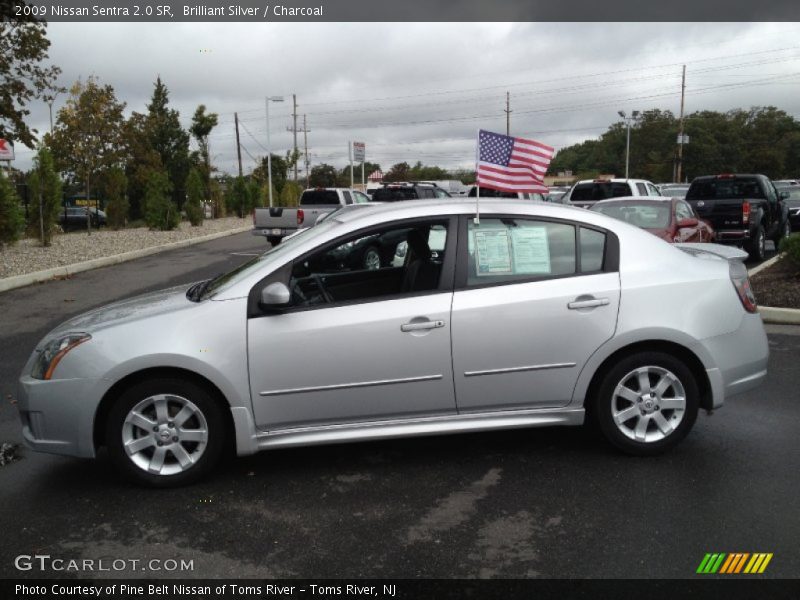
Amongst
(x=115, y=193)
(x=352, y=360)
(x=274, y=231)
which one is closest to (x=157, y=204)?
(x=115, y=193)

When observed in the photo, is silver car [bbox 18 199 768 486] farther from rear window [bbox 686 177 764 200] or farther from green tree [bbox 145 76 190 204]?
green tree [bbox 145 76 190 204]

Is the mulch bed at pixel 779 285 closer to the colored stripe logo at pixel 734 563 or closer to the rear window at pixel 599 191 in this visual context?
the rear window at pixel 599 191

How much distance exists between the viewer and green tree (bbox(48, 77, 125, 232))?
2505 centimetres

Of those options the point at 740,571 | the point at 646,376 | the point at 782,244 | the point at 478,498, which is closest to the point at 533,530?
the point at 478,498

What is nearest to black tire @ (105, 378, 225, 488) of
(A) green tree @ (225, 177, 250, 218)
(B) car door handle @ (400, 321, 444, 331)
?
(B) car door handle @ (400, 321, 444, 331)

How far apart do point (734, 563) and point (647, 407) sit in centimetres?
135

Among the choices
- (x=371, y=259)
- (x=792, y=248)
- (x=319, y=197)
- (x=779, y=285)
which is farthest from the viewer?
(x=319, y=197)

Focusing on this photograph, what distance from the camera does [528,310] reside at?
440cm

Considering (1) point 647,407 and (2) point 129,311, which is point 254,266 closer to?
(2) point 129,311

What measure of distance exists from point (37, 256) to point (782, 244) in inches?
607

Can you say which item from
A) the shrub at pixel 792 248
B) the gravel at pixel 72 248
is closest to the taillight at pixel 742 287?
the shrub at pixel 792 248

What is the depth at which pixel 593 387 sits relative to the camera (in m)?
4.64

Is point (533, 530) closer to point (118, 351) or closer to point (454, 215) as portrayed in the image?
point (454, 215)

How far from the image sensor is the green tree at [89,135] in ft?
82.2
